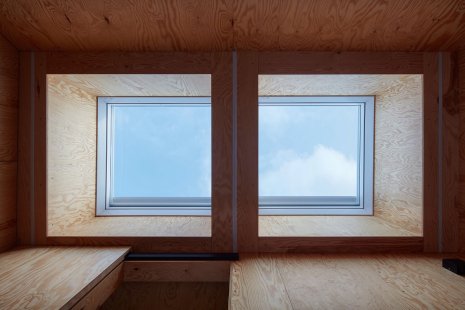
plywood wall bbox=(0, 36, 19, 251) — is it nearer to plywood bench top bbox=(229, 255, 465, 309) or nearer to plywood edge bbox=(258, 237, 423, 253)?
plywood bench top bbox=(229, 255, 465, 309)

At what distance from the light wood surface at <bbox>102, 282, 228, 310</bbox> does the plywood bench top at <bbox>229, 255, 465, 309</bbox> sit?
0.41 m

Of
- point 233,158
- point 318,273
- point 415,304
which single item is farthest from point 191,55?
point 415,304

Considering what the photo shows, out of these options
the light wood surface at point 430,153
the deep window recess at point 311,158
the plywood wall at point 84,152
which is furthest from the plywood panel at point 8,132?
the light wood surface at point 430,153

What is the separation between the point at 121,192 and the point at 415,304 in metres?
1.75

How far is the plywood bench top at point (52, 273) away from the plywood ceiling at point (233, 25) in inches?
40.7

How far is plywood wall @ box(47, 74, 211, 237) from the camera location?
1.32 meters

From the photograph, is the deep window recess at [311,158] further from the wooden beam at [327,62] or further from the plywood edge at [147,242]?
the plywood edge at [147,242]

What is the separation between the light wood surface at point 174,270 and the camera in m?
1.19

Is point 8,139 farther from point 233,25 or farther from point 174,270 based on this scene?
point 233,25

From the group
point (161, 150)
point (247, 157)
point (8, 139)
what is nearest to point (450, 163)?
point (247, 157)

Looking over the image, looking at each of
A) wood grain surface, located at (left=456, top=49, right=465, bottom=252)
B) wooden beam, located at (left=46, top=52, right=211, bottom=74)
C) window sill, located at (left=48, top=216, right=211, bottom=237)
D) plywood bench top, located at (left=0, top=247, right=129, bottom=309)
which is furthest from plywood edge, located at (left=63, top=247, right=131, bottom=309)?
wood grain surface, located at (left=456, top=49, right=465, bottom=252)

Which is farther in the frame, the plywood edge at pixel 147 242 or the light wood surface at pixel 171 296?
the light wood surface at pixel 171 296

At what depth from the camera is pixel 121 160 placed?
178cm

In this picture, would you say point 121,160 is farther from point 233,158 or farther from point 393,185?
point 393,185
